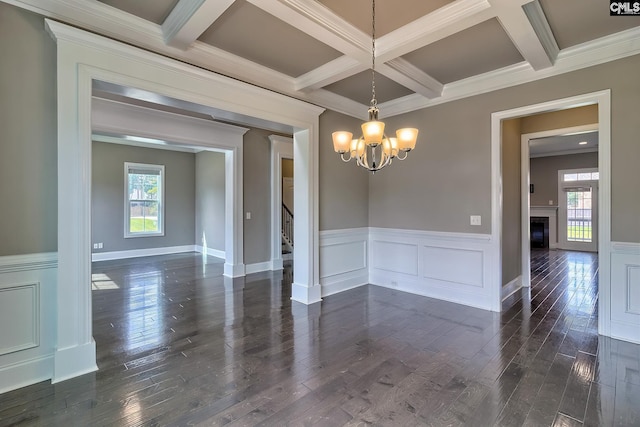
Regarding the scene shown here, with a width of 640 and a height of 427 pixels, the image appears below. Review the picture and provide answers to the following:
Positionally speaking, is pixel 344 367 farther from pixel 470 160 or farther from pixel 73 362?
pixel 470 160

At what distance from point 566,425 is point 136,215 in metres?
8.93

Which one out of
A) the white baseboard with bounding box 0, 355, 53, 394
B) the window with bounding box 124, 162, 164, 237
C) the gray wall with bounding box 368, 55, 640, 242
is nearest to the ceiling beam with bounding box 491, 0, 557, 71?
the gray wall with bounding box 368, 55, 640, 242

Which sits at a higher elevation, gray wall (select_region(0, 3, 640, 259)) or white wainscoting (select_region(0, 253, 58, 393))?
gray wall (select_region(0, 3, 640, 259))

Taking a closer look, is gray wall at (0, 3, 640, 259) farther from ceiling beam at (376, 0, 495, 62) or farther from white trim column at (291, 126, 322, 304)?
ceiling beam at (376, 0, 495, 62)

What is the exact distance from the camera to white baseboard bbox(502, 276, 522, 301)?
445 cm

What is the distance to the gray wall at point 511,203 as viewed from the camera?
14.6ft

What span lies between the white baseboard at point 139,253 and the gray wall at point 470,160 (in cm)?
602

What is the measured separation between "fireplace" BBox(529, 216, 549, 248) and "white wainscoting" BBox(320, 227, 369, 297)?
24.2 feet

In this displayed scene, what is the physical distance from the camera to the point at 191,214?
29.2 feet

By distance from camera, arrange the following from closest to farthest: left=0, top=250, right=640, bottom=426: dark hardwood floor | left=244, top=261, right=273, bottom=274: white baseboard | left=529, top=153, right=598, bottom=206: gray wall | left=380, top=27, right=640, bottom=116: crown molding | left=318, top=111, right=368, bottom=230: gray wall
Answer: left=0, top=250, right=640, bottom=426: dark hardwood floor
left=380, top=27, right=640, bottom=116: crown molding
left=318, top=111, right=368, bottom=230: gray wall
left=244, top=261, right=273, bottom=274: white baseboard
left=529, top=153, right=598, bottom=206: gray wall

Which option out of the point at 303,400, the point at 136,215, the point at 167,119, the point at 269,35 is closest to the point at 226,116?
the point at 269,35

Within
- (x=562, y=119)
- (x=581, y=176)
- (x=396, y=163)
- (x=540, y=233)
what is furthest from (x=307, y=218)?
(x=581, y=176)

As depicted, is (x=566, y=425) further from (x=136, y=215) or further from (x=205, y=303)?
(x=136, y=215)

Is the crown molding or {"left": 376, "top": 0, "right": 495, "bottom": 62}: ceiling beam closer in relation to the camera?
{"left": 376, "top": 0, "right": 495, "bottom": 62}: ceiling beam
